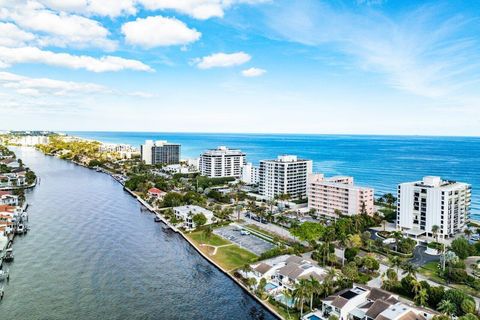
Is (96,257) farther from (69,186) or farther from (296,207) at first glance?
(69,186)

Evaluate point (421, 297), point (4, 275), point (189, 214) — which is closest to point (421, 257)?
point (421, 297)

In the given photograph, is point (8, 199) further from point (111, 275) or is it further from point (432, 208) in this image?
point (432, 208)

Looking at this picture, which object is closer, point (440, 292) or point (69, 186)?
point (440, 292)

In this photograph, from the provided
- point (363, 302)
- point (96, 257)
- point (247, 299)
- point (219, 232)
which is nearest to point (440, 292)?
point (363, 302)

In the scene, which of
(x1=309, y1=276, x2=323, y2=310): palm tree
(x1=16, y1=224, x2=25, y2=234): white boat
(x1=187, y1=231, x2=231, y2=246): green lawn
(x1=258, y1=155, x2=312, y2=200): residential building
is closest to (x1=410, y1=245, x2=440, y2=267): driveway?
(x1=309, y1=276, x2=323, y2=310): palm tree

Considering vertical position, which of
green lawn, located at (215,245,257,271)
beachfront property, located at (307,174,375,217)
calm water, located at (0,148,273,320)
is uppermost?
beachfront property, located at (307,174,375,217)

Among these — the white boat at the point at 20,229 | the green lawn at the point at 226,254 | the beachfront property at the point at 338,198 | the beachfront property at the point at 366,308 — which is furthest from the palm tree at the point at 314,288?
the white boat at the point at 20,229

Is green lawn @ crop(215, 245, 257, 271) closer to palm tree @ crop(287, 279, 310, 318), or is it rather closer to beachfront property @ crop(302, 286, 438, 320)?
palm tree @ crop(287, 279, 310, 318)
